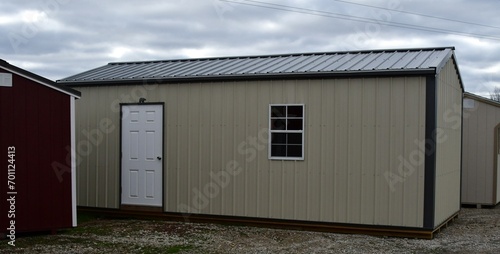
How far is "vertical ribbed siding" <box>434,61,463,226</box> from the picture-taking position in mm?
10188

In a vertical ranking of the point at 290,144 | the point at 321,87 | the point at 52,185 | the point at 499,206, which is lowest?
the point at 499,206

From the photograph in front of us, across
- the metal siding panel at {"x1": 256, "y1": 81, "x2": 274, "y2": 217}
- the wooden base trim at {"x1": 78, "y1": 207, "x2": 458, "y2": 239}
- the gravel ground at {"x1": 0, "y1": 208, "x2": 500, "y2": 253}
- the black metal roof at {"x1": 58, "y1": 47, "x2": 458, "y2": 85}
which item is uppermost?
the black metal roof at {"x1": 58, "y1": 47, "x2": 458, "y2": 85}

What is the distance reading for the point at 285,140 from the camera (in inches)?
416

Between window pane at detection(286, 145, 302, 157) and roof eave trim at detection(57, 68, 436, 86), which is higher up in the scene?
roof eave trim at detection(57, 68, 436, 86)

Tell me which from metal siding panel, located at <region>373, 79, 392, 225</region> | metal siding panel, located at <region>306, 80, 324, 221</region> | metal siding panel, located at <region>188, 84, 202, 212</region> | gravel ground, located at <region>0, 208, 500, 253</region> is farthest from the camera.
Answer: metal siding panel, located at <region>188, 84, 202, 212</region>

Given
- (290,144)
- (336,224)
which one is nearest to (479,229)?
(336,224)

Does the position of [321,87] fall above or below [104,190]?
above

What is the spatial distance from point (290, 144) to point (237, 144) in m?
0.98

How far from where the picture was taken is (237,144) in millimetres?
10883

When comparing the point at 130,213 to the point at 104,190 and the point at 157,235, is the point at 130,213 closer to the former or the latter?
the point at 104,190

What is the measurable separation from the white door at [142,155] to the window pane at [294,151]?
2538mm

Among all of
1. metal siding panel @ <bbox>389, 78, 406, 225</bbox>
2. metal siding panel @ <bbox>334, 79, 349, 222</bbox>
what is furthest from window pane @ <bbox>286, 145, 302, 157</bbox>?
metal siding panel @ <bbox>389, 78, 406, 225</bbox>

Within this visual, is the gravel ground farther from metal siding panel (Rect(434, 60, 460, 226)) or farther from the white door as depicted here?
the white door

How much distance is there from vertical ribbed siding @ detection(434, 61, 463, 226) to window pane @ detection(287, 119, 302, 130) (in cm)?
226
